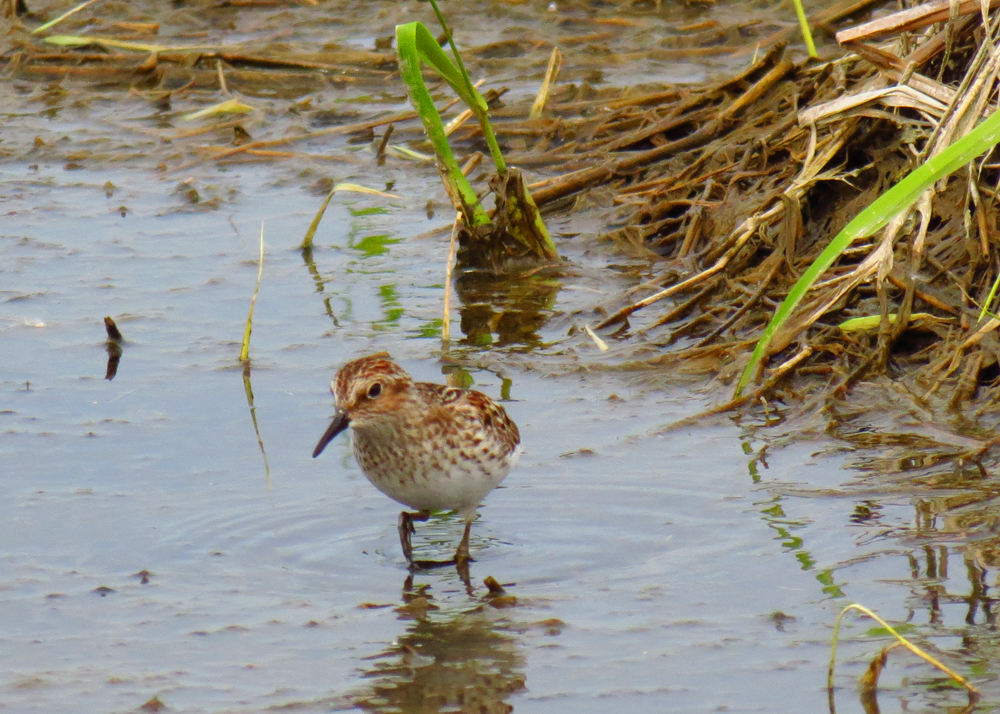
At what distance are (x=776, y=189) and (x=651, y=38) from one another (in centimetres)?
551

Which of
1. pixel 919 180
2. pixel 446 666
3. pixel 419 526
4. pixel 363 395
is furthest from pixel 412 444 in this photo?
pixel 919 180

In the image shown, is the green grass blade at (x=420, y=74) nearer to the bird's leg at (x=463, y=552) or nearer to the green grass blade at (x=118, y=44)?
the bird's leg at (x=463, y=552)

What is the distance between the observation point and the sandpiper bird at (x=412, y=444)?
521 centimetres

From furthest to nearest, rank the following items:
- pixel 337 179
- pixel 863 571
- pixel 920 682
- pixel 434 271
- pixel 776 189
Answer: pixel 337 179, pixel 434 271, pixel 776 189, pixel 863 571, pixel 920 682

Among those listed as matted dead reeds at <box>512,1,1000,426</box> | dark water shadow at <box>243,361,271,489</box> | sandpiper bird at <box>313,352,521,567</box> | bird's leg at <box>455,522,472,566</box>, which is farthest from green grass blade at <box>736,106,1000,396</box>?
dark water shadow at <box>243,361,271,489</box>

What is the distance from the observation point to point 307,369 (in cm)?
707

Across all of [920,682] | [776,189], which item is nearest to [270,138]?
[776,189]

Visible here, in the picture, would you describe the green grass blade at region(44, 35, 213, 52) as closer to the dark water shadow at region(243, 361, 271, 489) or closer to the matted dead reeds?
the matted dead reeds

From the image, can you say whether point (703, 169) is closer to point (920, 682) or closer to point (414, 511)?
point (414, 511)

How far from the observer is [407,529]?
17.6ft

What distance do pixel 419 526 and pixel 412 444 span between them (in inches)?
28.8

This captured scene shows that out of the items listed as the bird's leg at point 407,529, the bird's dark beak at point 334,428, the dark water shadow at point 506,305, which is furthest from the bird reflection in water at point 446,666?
the dark water shadow at point 506,305

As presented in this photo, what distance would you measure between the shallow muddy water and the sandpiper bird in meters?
0.23

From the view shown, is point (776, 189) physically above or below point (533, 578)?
above
